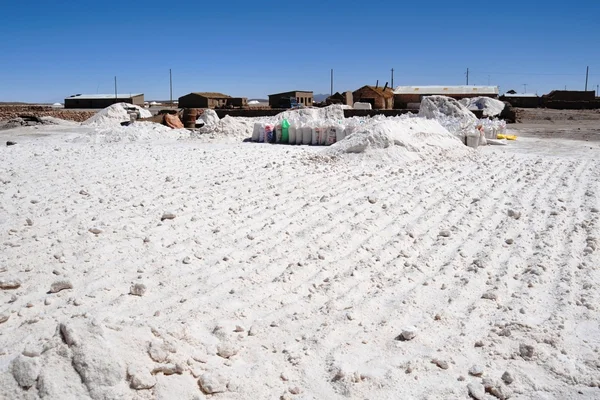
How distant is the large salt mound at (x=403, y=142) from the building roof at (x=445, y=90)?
924 inches

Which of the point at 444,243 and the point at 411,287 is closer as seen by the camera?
the point at 411,287

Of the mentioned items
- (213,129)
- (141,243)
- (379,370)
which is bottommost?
(379,370)

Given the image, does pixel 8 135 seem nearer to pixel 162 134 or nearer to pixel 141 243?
pixel 162 134

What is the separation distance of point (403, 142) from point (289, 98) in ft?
78.9

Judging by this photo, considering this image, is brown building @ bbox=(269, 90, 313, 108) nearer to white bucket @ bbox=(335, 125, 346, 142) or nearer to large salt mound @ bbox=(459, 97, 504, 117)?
large salt mound @ bbox=(459, 97, 504, 117)

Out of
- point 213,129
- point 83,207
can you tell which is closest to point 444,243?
point 83,207

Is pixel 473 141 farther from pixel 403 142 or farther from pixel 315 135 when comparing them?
pixel 315 135

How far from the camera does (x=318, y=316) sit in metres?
2.92

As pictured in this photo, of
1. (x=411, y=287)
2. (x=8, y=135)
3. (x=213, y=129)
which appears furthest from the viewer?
(x=8, y=135)

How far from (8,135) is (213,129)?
5960 millimetres

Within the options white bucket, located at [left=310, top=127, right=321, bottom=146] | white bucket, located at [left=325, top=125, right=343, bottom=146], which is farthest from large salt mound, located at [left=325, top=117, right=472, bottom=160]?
white bucket, located at [left=310, top=127, right=321, bottom=146]

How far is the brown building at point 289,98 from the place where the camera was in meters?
31.6

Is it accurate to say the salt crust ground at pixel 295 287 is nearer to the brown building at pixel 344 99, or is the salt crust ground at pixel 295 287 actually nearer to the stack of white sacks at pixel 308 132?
the stack of white sacks at pixel 308 132

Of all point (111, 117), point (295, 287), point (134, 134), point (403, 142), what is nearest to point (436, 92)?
point (111, 117)
